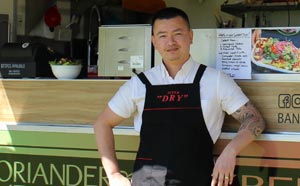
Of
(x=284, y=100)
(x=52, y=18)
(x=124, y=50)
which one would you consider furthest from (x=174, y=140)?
(x=52, y=18)

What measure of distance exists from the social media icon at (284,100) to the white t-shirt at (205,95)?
0.98 feet

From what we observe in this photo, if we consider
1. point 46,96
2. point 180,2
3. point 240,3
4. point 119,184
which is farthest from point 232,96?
point 180,2

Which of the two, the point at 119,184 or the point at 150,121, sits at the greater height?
the point at 150,121

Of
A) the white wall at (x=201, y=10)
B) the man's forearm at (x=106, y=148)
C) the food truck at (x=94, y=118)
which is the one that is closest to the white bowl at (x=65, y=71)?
the food truck at (x=94, y=118)

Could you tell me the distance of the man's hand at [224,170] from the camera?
2133 mm

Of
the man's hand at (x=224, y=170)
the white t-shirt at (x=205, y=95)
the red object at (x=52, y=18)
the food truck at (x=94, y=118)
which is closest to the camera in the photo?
the man's hand at (x=224, y=170)

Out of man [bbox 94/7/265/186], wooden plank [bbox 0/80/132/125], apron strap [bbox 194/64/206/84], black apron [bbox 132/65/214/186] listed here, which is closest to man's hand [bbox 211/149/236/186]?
man [bbox 94/7/265/186]

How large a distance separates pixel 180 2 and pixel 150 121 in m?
4.32

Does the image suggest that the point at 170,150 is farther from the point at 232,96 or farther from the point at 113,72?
the point at 113,72

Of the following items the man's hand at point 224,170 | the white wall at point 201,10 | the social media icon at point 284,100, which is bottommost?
the man's hand at point 224,170

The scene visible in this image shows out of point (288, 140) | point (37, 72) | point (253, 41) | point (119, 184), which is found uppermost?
point (253, 41)

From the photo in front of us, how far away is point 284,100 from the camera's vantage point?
2541 millimetres

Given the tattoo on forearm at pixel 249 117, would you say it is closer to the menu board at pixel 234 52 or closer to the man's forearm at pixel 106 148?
the menu board at pixel 234 52

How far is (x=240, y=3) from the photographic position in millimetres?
5488
